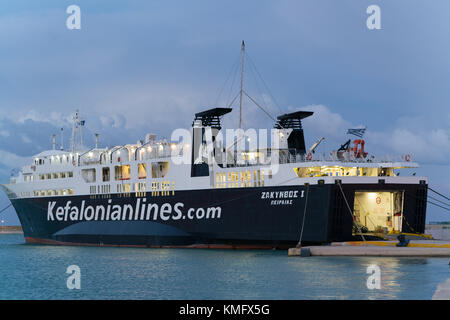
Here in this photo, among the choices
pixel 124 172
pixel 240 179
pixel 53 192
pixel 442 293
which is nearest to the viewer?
pixel 442 293

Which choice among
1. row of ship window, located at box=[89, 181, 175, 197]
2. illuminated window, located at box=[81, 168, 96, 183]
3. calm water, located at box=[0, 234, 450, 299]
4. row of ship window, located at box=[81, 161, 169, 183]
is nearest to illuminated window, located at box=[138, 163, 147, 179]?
row of ship window, located at box=[81, 161, 169, 183]

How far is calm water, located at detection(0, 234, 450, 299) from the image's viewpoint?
72.1 ft

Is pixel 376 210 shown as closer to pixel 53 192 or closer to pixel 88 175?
pixel 88 175

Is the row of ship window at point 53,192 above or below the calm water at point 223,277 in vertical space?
above

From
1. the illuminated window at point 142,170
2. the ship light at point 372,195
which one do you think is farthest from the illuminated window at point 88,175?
the ship light at point 372,195

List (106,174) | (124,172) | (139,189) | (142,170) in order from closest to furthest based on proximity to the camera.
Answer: (139,189) → (142,170) → (124,172) → (106,174)

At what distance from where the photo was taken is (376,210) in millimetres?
36688

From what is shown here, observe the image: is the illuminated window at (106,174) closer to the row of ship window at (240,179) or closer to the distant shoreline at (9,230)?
the row of ship window at (240,179)

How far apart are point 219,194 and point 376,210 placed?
10881mm

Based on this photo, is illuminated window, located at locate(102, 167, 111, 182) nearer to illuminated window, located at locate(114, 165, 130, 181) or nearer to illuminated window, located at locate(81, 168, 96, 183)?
illuminated window, located at locate(114, 165, 130, 181)

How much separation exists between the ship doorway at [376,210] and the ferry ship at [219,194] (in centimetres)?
7

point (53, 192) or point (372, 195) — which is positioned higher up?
point (372, 195)

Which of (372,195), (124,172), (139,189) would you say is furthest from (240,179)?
(124,172)

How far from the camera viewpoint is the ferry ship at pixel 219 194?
34250 millimetres
